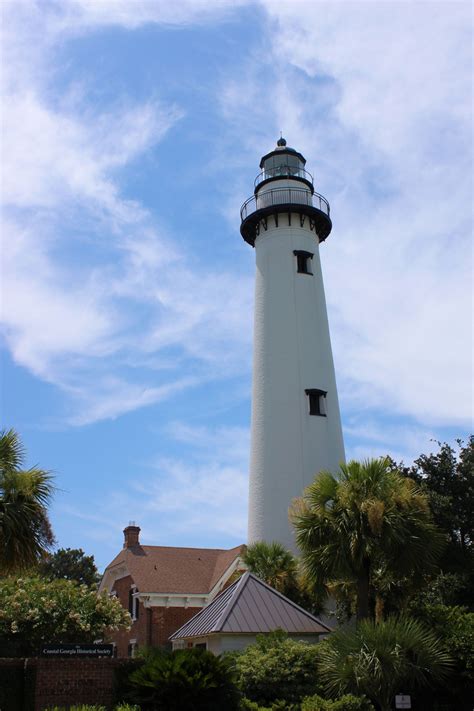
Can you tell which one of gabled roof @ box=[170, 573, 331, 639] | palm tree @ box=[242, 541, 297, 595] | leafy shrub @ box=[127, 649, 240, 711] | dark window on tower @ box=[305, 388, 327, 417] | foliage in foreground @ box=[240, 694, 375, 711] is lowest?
foliage in foreground @ box=[240, 694, 375, 711]

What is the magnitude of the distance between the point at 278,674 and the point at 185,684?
297 centimetres

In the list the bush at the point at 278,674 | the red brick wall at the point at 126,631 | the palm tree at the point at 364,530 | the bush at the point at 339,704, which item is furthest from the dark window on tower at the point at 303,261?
the bush at the point at 339,704

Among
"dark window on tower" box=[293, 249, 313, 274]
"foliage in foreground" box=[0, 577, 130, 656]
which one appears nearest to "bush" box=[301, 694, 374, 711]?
"foliage in foreground" box=[0, 577, 130, 656]

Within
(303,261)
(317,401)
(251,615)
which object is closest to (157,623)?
(317,401)

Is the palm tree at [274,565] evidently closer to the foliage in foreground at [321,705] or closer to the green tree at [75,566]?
the foliage in foreground at [321,705]

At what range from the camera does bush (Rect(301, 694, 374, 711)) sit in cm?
1622

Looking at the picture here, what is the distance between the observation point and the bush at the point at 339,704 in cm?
1622

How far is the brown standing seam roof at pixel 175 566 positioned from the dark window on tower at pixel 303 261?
12596mm

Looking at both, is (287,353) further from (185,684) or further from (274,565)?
(185,684)

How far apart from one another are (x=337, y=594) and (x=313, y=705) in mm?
7043

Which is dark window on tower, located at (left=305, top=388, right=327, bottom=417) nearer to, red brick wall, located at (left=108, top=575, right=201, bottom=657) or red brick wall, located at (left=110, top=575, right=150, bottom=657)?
red brick wall, located at (left=108, top=575, right=201, bottom=657)

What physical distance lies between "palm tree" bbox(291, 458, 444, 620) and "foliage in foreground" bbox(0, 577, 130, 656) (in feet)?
28.5

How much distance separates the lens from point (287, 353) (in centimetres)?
3133

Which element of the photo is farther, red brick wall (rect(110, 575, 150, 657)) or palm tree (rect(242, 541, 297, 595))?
red brick wall (rect(110, 575, 150, 657))
